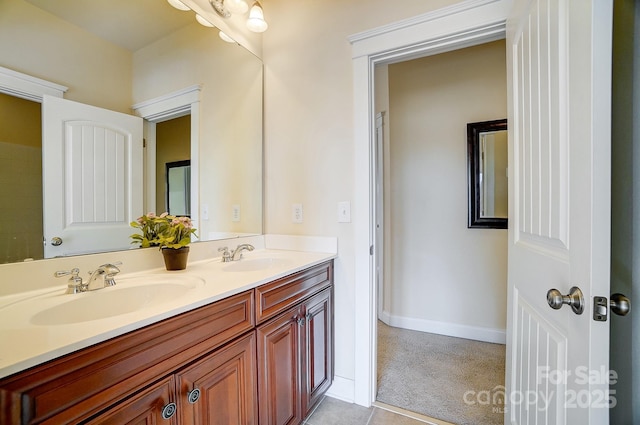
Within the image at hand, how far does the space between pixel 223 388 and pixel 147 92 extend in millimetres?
1338

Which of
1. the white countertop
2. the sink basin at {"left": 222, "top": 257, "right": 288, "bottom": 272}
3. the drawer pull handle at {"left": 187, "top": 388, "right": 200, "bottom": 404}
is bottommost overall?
the drawer pull handle at {"left": 187, "top": 388, "right": 200, "bottom": 404}

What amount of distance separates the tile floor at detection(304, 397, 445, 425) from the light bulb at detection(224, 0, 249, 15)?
2436 mm

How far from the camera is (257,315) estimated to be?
1.12m

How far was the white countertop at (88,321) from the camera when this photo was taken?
0.57 metres

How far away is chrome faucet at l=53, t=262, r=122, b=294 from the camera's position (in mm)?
947

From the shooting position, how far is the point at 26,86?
0.96m

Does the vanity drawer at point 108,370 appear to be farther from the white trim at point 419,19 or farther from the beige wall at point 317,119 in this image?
the white trim at point 419,19

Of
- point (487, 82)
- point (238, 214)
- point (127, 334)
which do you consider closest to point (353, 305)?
point (238, 214)

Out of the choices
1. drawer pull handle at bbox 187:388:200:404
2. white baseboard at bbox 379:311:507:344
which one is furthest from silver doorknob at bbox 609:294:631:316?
white baseboard at bbox 379:311:507:344

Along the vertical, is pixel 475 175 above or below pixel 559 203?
above

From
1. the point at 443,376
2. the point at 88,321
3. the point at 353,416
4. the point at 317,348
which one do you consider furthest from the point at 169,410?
the point at 443,376

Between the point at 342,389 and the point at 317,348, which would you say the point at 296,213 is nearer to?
the point at 317,348

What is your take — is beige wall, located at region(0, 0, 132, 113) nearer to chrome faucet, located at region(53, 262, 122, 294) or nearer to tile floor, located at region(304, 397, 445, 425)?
chrome faucet, located at region(53, 262, 122, 294)

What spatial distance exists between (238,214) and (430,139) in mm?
1874
